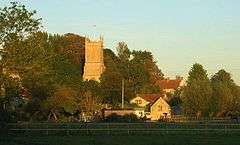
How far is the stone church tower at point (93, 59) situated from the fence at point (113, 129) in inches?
4036

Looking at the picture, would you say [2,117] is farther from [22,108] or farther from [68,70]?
[68,70]

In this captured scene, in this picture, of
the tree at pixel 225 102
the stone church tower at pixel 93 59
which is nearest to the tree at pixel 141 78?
the stone church tower at pixel 93 59

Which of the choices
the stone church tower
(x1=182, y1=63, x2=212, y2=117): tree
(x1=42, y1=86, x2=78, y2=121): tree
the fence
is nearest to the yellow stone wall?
(x1=182, y1=63, x2=212, y2=117): tree

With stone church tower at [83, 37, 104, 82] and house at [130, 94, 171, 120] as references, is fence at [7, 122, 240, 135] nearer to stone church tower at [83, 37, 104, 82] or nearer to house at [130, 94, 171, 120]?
house at [130, 94, 171, 120]

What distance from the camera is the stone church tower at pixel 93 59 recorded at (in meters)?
165

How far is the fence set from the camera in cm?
5756

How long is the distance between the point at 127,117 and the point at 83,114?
11.7 m

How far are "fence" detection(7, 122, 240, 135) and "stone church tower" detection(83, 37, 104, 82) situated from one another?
102503 mm

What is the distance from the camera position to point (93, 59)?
16775 cm

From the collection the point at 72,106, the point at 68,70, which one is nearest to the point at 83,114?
the point at 72,106

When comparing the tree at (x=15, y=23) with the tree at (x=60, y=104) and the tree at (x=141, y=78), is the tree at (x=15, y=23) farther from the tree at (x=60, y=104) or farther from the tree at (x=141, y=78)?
the tree at (x=141, y=78)

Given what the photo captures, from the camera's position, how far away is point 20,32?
192 ft

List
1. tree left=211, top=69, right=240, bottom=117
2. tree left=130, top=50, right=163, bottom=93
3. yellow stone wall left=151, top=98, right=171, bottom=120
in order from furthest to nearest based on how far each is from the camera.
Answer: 1. tree left=130, top=50, right=163, bottom=93
2. yellow stone wall left=151, top=98, right=171, bottom=120
3. tree left=211, top=69, right=240, bottom=117

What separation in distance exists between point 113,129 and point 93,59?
353 ft
